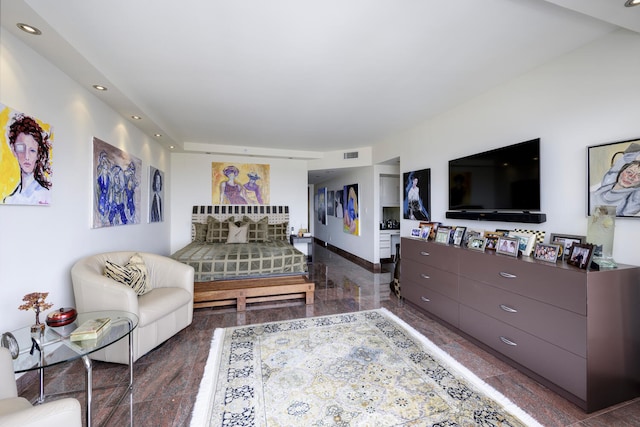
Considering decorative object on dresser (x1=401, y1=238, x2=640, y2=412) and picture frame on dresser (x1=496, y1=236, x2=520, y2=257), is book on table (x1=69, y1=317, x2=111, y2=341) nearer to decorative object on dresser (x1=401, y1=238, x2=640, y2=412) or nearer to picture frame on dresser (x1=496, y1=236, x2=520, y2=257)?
decorative object on dresser (x1=401, y1=238, x2=640, y2=412)

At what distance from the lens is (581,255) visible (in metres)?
1.85

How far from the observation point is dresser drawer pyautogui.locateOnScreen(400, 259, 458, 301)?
9.18 feet

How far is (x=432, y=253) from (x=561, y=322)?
1.34 meters

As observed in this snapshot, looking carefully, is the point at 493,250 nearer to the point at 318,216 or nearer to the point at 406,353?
the point at 406,353

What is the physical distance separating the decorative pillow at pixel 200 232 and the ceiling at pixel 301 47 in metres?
2.48

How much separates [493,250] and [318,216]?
709cm

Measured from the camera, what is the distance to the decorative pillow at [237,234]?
201 inches

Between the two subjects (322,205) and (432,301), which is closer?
(432,301)

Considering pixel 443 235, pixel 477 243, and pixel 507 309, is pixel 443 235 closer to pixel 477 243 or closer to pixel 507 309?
pixel 477 243

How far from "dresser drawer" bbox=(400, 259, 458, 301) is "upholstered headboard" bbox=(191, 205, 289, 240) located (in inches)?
124

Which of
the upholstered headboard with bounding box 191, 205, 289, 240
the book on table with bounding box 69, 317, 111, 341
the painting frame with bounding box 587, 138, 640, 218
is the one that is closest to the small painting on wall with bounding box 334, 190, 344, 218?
the upholstered headboard with bounding box 191, 205, 289, 240

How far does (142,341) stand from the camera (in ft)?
7.29

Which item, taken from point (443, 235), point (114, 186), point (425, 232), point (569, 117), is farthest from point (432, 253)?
point (114, 186)

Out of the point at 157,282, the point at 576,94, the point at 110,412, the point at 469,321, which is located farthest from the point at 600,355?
the point at 157,282
